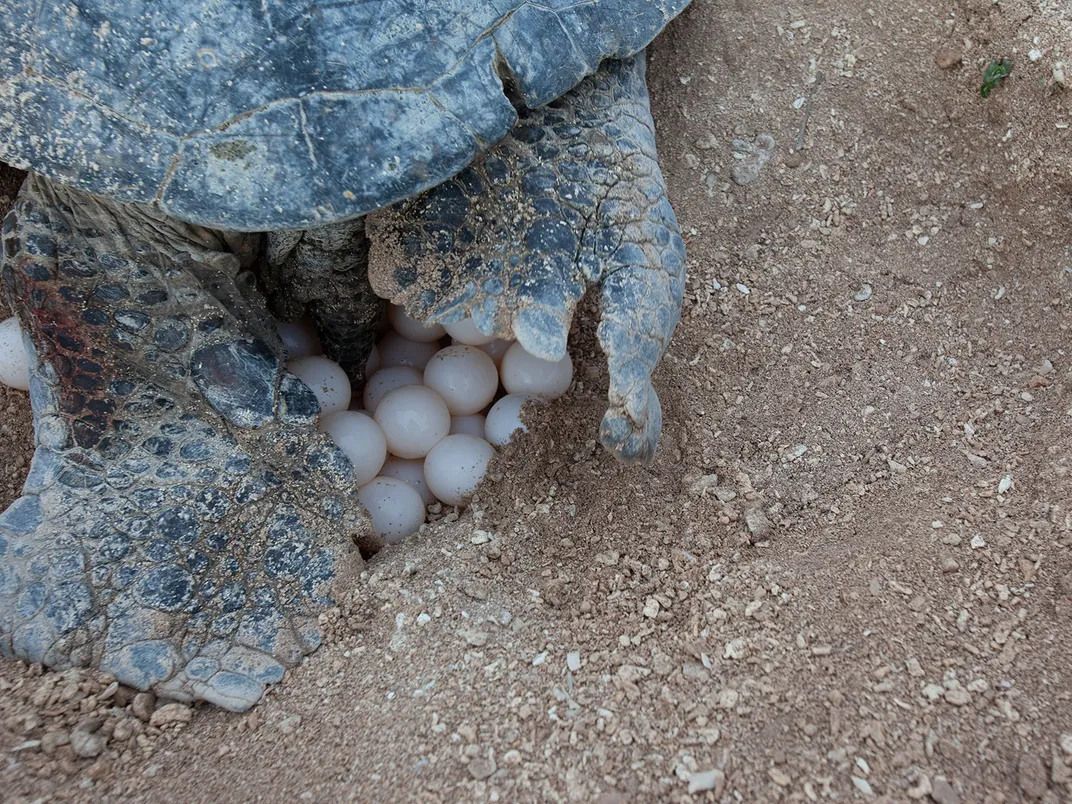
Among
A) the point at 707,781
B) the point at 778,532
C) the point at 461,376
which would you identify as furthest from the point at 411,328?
the point at 707,781

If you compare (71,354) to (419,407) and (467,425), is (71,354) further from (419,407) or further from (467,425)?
(467,425)

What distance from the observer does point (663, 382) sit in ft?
6.53

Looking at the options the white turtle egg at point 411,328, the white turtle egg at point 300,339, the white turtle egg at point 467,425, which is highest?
the white turtle egg at point 300,339

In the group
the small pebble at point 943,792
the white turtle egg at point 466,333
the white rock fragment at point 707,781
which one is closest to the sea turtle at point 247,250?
the white turtle egg at point 466,333

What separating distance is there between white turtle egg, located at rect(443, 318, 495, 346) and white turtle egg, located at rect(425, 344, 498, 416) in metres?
0.03

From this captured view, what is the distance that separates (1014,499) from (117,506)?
1.68 m

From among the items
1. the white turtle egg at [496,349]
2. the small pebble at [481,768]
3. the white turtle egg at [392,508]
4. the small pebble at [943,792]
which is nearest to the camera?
the small pebble at [943,792]

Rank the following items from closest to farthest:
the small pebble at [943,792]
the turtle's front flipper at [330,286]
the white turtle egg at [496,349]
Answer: the small pebble at [943,792] < the turtle's front flipper at [330,286] < the white turtle egg at [496,349]

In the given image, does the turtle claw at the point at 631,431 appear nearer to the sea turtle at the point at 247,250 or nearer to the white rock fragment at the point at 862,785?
the sea turtle at the point at 247,250

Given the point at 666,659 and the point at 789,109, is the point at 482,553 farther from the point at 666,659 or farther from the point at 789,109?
the point at 789,109

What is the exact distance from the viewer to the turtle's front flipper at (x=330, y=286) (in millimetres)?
1758

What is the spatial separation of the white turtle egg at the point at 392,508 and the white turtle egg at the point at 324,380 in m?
0.21

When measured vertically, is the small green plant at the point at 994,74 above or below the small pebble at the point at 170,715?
above

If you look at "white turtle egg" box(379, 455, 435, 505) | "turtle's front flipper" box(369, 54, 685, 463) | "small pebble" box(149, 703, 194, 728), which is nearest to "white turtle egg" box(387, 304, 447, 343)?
"white turtle egg" box(379, 455, 435, 505)
